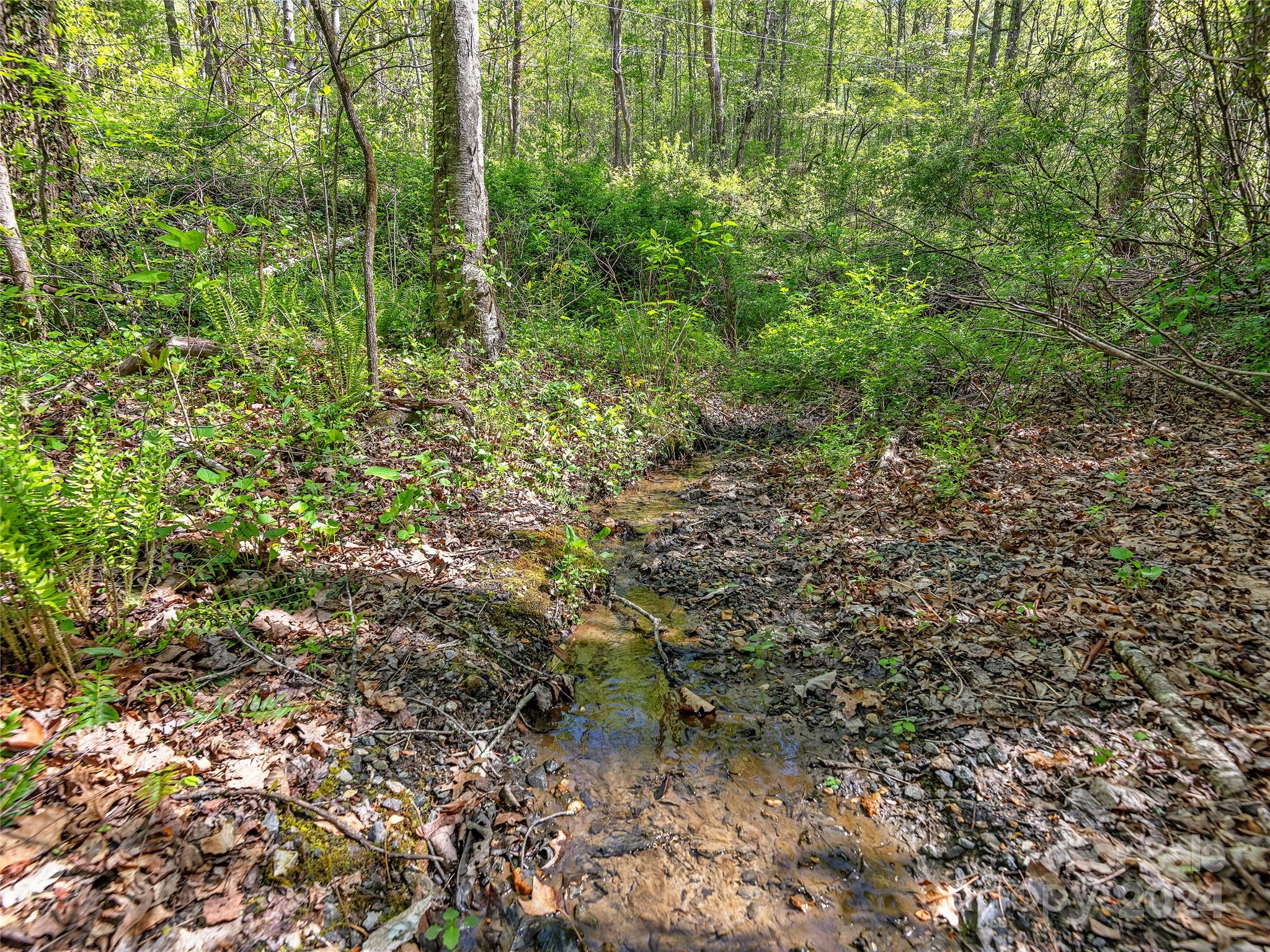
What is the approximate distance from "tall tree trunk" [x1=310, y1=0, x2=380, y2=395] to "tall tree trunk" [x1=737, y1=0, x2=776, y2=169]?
57.0ft

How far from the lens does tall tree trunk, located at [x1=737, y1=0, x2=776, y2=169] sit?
63.2 feet

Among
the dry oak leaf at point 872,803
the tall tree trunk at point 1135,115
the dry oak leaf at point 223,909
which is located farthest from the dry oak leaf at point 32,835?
the tall tree trunk at point 1135,115

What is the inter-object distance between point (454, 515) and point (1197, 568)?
4521 millimetres

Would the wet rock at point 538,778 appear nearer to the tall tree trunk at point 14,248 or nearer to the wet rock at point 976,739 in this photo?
the wet rock at point 976,739

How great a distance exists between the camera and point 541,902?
2113 mm

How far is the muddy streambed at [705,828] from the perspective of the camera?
2.05 metres

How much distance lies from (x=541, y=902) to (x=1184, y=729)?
2644 mm

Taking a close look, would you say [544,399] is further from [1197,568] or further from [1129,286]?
[1129,286]

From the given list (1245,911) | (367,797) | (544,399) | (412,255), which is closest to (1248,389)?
(1245,911)

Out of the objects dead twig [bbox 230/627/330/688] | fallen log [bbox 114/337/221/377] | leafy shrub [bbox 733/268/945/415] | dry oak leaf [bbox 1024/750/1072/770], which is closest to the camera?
dry oak leaf [bbox 1024/750/1072/770]

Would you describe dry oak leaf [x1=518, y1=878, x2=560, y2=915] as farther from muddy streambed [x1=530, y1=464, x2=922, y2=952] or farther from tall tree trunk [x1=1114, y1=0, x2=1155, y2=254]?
tall tree trunk [x1=1114, y1=0, x2=1155, y2=254]

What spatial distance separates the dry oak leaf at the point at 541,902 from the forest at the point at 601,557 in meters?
0.04

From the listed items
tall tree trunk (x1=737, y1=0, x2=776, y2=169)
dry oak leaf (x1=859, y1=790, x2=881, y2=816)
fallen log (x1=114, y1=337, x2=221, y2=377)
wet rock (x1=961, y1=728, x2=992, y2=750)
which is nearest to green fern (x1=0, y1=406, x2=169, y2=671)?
fallen log (x1=114, y1=337, x2=221, y2=377)

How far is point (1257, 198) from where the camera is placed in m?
4.87
